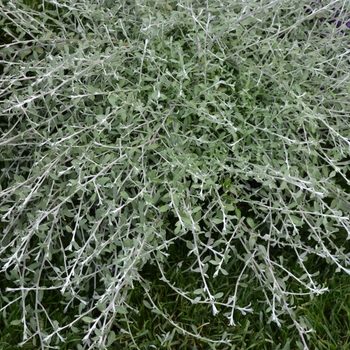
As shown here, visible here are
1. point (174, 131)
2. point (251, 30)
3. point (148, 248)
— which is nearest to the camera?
point (148, 248)

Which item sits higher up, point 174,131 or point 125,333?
point 174,131

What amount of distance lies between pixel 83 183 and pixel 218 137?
0.49 metres

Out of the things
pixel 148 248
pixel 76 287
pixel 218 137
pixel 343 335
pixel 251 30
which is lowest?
pixel 343 335

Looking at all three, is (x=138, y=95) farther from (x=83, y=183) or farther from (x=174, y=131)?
(x=83, y=183)

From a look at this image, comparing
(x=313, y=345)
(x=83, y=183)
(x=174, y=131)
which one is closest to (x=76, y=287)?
(x=83, y=183)

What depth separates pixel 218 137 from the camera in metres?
2.06

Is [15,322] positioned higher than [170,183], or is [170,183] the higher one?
[170,183]

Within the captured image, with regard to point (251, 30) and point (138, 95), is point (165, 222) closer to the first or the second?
point (138, 95)

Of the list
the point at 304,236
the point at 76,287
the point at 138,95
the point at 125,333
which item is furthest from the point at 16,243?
the point at 304,236

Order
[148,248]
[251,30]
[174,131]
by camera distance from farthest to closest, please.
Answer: [251,30] < [174,131] < [148,248]

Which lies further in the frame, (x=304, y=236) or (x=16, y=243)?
(x=304, y=236)

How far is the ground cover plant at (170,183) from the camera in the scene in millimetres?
1836

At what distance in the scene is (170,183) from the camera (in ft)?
6.07

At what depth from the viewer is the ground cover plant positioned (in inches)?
72.3
